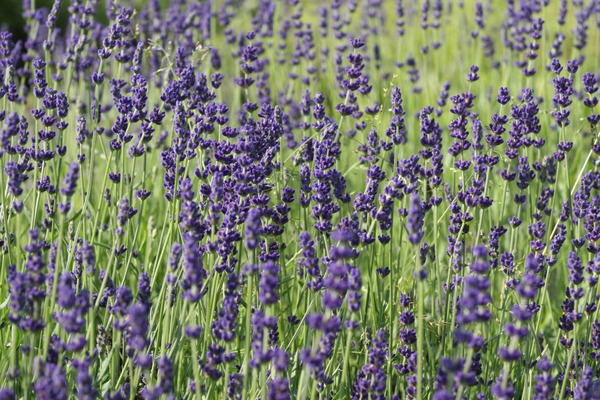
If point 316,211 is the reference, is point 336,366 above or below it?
below

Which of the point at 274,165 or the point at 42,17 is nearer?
the point at 274,165

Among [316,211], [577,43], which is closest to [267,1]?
[577,43]

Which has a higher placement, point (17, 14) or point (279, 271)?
point (17, 14)

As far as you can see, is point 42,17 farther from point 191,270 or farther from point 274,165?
point 191,270

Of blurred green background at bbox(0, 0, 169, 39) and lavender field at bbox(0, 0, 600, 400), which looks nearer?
lavender field at bbox(0, 0, 600, 400)

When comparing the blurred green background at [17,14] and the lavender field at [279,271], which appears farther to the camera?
the blurred green background at [17,14]

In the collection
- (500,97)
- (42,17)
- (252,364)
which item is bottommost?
(252,364)

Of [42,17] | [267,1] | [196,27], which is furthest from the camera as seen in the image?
[267,1]

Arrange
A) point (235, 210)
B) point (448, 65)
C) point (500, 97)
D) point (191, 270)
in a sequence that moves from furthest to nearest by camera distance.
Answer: point (448, 65) → point (500, 97) → point (235, 210) → point (191, 270)

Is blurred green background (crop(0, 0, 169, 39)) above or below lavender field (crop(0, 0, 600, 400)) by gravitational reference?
above

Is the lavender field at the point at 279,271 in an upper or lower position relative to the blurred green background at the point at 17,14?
lower

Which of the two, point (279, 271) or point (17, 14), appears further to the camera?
point (17, 14)
